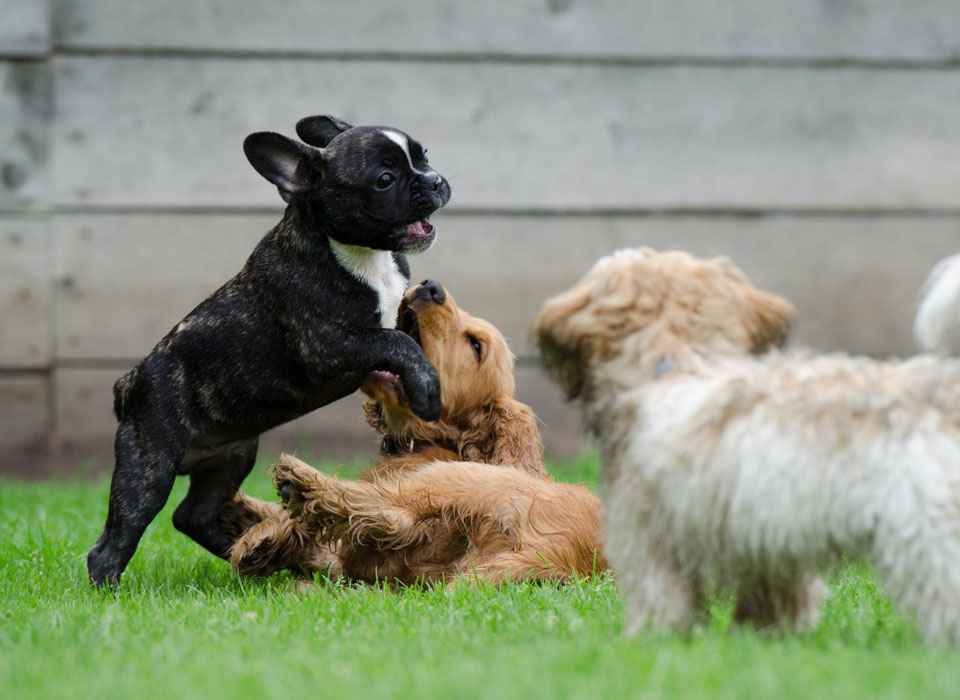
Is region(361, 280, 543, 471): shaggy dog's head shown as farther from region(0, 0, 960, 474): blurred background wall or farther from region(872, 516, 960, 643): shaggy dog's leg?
region(0, 0, 960, 474): blurred background wall

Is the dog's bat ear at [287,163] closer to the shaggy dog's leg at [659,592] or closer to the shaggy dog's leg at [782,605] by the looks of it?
the shaggy dog's leg at [659,592]

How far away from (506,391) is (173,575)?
147cm

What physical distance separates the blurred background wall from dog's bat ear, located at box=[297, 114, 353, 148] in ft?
8.46

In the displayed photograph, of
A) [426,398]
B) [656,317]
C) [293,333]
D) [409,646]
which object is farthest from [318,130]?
[409,646]

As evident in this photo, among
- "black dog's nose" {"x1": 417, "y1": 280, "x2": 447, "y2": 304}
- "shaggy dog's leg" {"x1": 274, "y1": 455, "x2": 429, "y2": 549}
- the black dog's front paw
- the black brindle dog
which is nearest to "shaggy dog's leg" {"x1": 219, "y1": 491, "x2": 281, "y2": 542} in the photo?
the black brindle dog

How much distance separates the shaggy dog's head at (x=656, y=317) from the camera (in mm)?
3039

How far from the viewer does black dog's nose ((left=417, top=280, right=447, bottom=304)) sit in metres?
4.79

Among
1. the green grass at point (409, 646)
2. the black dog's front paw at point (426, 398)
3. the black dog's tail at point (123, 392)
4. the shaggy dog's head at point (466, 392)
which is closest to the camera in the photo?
the green grass at point (409, 646)

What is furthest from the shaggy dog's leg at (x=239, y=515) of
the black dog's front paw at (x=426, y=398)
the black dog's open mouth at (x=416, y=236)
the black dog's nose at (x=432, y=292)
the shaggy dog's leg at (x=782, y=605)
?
the shaggy dog's leg at (x=782, y=605)

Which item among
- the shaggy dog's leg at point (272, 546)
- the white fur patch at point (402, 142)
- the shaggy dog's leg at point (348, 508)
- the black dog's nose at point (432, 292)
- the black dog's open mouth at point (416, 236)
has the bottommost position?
the shaggy dog's leg at point (272, 546)

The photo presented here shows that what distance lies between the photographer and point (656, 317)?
306cm

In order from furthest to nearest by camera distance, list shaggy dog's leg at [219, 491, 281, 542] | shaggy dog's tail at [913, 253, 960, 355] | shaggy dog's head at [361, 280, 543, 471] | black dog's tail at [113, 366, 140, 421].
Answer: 1. shaggy dog's leg at [219, 491, 281, 542]
2. shaggy dog's head at [361, 280, 543, 471]
3. black dog's tail at [113, 366, 140, 421]
4. shaggy dog's tail at [913, 253, 960, 355]

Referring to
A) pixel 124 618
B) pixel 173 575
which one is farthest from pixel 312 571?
pixel 124 618

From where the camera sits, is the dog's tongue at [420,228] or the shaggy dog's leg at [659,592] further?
the dog's tongue at [420,228]
